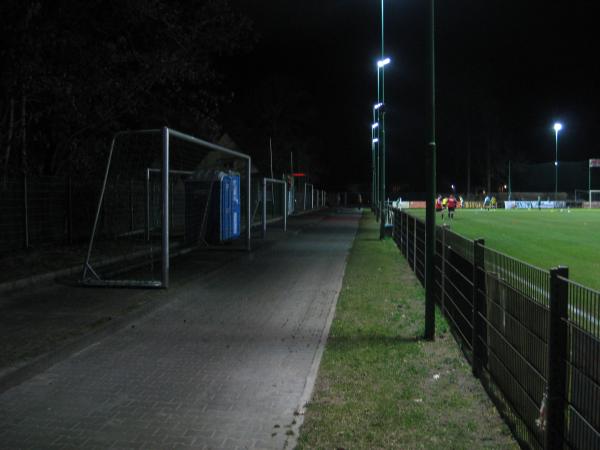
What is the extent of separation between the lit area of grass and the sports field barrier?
0.24m

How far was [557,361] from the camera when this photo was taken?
3.40 metres

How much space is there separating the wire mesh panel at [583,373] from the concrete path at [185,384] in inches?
74.0

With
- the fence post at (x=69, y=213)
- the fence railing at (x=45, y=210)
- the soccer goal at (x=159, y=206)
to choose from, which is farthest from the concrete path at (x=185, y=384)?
the fence post at (x=69, y=213)

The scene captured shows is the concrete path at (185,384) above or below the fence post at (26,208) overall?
below

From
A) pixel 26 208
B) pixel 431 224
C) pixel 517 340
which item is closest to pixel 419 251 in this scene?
pixel 431 224

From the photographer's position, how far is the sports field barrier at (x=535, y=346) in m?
3.14

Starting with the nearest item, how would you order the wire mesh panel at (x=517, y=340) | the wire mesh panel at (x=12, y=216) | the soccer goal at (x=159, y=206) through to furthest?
1. the wire mesh panel at (x=517, y=340)
2. the wire mesh panel at (x=12, y=216)
3. the soccer goal at (x=159, y=206)

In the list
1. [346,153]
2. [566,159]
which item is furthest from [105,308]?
[566,159]

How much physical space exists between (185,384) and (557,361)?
3431 millimetres

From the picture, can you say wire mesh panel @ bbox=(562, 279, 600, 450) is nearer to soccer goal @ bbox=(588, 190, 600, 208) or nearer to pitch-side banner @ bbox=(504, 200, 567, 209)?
pitch-side banner @ bbox=(504, 200, 567, 209)

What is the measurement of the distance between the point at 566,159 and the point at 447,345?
364 feet

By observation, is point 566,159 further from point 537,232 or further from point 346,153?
point 537,232

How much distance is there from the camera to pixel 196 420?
4668mm

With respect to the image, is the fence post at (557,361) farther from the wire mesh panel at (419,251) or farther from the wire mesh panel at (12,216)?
the wire mesh panel at (12,216)
